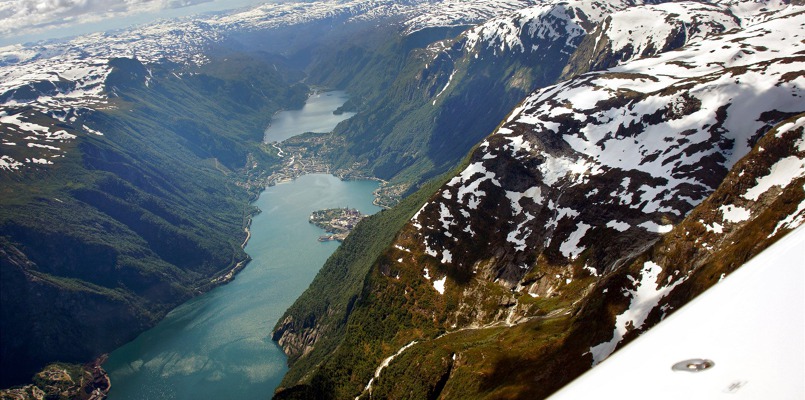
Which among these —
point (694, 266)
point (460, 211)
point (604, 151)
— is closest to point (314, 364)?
point (460, 211)

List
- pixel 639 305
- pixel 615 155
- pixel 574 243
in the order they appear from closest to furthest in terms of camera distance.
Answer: pixel 639 305
pixel 574 243
pixel 615 155

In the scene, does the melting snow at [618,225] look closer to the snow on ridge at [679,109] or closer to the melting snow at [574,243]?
the melting snow at [574,243]

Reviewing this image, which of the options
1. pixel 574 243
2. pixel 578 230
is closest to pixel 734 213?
pixel 574 243

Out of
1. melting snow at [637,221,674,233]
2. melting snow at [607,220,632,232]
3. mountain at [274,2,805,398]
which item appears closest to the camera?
mountain at [274,2,805,398]

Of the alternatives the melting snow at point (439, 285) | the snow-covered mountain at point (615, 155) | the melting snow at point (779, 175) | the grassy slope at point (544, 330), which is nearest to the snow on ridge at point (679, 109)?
the snow-covered mountain at point (615, 155)

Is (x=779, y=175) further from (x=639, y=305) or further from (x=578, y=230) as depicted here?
(x=578, y=230)

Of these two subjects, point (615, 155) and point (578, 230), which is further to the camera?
point (615, 155)

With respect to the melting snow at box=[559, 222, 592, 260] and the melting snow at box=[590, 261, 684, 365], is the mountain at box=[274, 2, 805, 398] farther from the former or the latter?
the melting snow at box=[559, 222, 592, 260]

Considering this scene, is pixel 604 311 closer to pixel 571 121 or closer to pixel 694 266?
pixel 694 266

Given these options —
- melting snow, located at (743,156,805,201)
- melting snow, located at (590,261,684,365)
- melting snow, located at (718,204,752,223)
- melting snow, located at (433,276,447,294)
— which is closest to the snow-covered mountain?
melting snow, located at (433,276,447,294)
